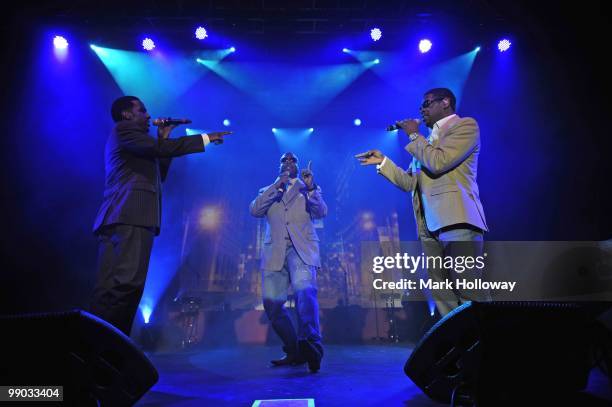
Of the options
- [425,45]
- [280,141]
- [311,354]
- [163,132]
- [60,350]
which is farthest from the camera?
[280,141]

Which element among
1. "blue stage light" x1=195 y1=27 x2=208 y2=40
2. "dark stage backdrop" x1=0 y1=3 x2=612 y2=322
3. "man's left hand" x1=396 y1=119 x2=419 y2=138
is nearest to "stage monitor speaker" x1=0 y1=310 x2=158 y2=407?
"man's left hand" x1=396 y1=119 x2=419 y2=138

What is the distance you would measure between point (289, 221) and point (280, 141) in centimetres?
457

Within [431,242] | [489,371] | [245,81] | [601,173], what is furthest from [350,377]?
[245,81]

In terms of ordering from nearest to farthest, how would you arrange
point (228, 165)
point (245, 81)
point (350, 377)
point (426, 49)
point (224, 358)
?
point (350, 377) < point (224, 358) < point (426, 49) < point (245, 81) < point (228, 165)

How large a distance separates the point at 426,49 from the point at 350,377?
5.40m

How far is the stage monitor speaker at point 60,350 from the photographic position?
149cm

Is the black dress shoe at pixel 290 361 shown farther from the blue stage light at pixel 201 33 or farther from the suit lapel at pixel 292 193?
the blue stage light at pixel 201 33

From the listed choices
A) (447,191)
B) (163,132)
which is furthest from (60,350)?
(447,191)

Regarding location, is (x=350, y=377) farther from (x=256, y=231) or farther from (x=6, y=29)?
(x=6, y=29)

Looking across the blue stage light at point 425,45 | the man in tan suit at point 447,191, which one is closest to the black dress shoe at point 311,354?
the man in tan suit at point 447,191

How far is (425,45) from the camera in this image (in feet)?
20.0

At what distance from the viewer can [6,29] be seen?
470 centimetres

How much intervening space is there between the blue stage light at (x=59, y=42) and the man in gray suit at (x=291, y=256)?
411 cm

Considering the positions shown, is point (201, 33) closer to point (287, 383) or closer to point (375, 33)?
point (375, 33)
